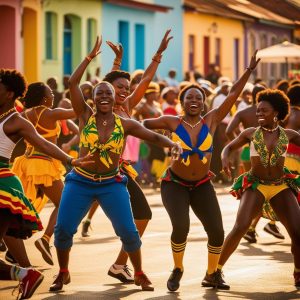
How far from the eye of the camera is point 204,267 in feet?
45.0

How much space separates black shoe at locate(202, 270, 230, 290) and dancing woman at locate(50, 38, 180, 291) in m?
0.60

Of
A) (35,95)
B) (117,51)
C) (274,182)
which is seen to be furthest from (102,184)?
(35,95)

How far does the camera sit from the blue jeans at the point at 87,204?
463 inches

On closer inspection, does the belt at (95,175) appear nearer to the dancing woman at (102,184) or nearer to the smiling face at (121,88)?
the dancing woman at (102,184)

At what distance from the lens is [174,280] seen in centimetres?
1209

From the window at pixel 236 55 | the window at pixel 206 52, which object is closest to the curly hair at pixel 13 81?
the window at pixel 206 52

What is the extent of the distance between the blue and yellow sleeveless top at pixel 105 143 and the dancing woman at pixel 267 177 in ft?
4.18

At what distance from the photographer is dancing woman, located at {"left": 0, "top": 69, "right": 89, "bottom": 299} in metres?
11.0

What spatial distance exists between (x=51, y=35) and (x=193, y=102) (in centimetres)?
2513

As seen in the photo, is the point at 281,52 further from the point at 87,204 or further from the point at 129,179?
the point at 87,204

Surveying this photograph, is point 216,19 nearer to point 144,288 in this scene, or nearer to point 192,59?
point 192,59

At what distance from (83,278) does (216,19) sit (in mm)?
41052

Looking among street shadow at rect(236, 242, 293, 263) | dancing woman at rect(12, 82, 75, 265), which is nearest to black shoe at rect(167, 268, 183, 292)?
street shadow at rect(236, 242, 293, 263)

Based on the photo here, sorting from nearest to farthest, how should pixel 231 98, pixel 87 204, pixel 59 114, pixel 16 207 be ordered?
pixel 16 207, pixel 87 204, pixel 231 98, pixel 59 114
